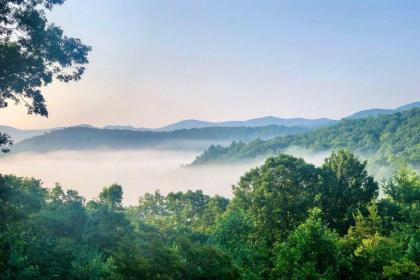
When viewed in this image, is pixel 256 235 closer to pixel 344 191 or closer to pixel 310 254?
pixel 344 191

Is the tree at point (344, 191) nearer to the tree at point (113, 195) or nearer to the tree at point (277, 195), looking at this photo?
the tree at point (277, 195)

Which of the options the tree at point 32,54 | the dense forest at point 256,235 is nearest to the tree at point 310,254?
the dense forest at point 256,235

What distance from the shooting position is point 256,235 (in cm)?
4991

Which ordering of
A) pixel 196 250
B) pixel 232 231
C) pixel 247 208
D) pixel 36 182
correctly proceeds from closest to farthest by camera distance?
pixel 196 250
pixel 232 231
pixel 247 208
pixel 36 182

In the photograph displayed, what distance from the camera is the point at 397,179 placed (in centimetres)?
5575

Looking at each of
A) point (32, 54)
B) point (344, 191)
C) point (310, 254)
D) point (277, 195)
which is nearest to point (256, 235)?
point (277, 195)

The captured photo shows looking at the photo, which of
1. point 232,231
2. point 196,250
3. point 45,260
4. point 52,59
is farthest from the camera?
point 232,231

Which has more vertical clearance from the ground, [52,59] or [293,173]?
[52,59]

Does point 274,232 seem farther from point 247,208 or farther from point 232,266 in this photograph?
point 232,266

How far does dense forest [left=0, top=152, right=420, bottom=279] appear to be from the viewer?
2497cm

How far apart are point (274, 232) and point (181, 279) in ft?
93.5

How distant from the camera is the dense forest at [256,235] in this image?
25.0 m

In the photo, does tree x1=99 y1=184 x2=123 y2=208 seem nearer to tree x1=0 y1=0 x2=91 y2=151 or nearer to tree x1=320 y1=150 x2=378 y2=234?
tree x1=320 y1=150 x2=378 y2=234

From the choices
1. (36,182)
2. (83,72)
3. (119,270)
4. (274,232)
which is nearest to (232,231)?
(274,232)
